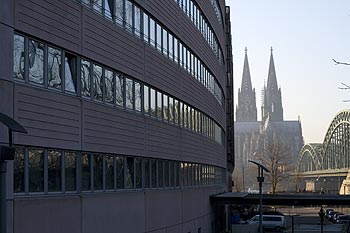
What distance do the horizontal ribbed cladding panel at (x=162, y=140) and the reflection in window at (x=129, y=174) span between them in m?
1.77

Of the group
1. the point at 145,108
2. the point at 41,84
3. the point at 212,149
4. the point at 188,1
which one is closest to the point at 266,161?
the point at 212,149

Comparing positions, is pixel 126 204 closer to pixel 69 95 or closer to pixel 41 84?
pixel 69 95

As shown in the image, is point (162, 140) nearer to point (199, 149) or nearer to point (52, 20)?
point (199, 149)

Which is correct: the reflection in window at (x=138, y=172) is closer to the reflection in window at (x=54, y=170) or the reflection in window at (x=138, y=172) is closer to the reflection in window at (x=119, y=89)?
the reflection in window at (x=119, y=89)

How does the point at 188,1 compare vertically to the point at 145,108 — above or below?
above

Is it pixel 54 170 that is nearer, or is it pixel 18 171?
pixel 18 171

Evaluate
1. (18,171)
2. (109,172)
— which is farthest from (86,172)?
(18,171)

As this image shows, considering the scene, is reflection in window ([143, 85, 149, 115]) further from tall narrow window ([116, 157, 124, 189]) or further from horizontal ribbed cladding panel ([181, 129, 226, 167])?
horizontal ribbed cladding panel ([181, 129, 226, 167])

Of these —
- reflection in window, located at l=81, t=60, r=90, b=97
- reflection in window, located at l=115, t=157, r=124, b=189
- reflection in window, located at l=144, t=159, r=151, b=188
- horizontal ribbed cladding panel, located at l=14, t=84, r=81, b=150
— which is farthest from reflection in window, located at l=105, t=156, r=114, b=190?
reflection in window, located at l=144, t=159, r=151, b=188

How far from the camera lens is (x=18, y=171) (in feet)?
53.1

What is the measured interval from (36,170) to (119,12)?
8.07 metres

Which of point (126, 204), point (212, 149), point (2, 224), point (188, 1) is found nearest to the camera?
point (2, 224)

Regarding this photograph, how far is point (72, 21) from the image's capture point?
1908 cm

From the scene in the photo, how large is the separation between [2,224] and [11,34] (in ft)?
19.1
